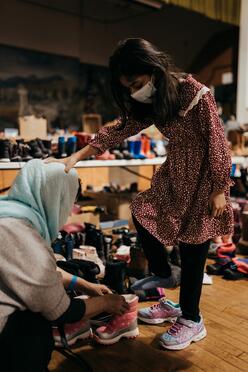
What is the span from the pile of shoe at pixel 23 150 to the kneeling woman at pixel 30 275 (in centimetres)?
129

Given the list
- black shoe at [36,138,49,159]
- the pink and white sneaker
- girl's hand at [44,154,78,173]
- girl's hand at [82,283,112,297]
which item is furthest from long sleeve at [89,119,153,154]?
black shoe at [36,138,49,159]

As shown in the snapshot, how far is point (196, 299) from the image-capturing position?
1420mm

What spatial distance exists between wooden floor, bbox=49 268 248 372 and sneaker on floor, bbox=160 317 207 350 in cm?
2

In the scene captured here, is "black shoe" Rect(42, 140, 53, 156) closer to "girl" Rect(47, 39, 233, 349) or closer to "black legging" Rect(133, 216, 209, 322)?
"girl" Rect(47, 39, 233, 349)

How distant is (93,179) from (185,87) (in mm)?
2431

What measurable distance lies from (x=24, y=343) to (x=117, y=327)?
554 mm

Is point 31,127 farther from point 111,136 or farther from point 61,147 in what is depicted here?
point 111,136

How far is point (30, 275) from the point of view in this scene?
96 cm

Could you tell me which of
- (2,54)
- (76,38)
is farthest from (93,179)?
(76,38)

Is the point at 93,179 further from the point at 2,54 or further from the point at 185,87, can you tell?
the point at 2,54

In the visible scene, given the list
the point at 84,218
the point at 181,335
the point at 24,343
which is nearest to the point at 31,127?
the point at 84,218

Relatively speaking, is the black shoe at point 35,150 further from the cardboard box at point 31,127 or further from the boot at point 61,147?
the cardboard box at point 31,127

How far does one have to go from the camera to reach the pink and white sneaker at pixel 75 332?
4.69 ft

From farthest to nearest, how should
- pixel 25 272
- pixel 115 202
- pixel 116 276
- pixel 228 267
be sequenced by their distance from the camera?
pixel 115 202 < pixel 228 267 < pixel 116 276 < pixel 25 272
